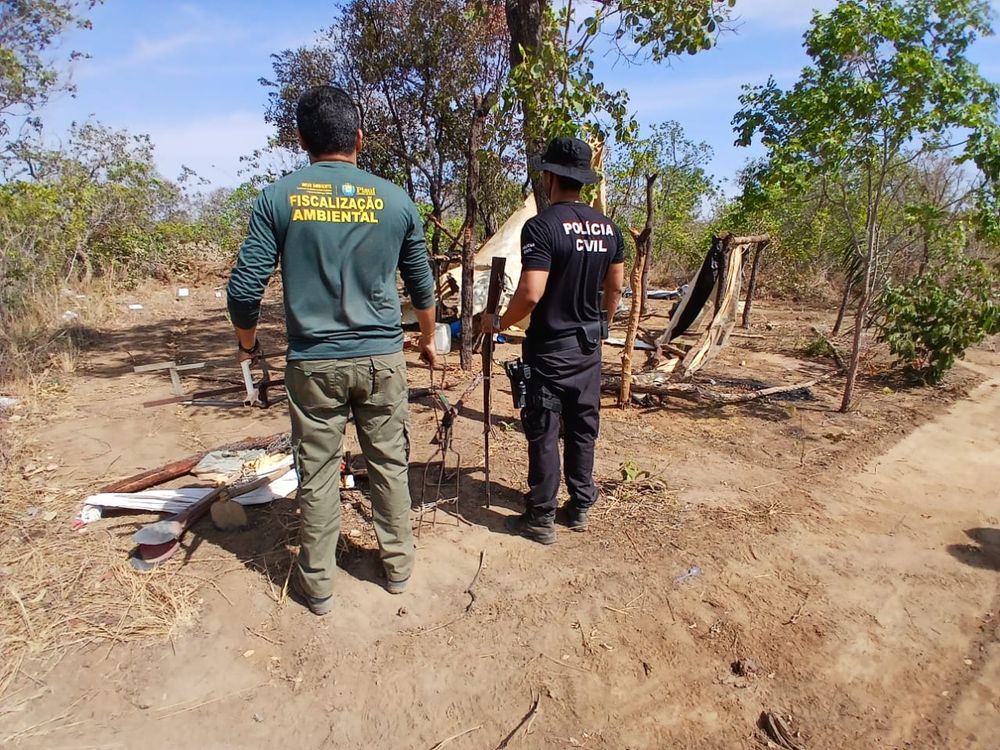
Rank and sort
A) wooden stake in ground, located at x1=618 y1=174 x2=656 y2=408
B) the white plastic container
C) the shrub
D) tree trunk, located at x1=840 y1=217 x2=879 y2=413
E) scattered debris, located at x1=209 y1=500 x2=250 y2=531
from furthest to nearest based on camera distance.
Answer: the white plastic container → the shrub → wooden stake in ground, located at x1=618 y1=174 x2=656 y2=408 → tree trunk, located at x1=840 y1=217 x2=879 y2=413 → scattered debris, located at x1=209 y1=500 x2=250 y2=531

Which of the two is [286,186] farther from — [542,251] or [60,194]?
[60,194]

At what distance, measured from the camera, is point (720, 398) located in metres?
5.63

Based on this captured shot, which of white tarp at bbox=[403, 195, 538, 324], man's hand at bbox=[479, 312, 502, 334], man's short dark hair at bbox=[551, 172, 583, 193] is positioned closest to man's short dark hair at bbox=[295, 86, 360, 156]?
man's short dark hair at bbox=[551, 172, 583, 193]

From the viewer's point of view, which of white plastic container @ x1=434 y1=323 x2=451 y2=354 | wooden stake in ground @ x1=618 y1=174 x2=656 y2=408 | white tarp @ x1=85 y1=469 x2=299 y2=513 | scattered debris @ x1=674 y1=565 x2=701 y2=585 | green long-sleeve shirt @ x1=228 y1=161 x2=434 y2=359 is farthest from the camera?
white plastic container @ x1=434 y1=323 x2=451 y2=354

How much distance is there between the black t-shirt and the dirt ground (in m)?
1.25

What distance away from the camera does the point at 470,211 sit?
19.9 feet

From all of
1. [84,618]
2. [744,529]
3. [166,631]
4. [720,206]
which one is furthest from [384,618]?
[720,206]

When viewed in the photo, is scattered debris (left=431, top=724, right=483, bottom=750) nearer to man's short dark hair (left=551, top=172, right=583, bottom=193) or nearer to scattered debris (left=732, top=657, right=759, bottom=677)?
scattered debris (left=732, top=657, right=759, bottom=677)

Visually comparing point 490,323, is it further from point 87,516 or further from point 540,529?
point 87,516

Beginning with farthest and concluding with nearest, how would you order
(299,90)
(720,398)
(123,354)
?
(299,90), (123,354), (720,398)

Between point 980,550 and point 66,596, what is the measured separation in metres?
4.83

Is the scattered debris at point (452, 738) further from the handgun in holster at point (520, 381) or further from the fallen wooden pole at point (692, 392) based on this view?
the fallen wooden pole at point (692, 392)

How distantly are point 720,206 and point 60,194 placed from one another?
51.5ft

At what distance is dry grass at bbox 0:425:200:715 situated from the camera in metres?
2.48
